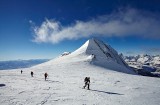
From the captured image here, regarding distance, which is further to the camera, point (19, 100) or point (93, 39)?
point (93, 39)

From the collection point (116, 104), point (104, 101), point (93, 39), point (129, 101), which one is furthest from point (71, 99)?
point (93, 39)

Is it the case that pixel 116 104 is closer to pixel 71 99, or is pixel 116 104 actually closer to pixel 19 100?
pixel 71 99

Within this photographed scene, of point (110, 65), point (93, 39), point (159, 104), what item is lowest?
point (159, 104)

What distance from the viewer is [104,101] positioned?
20266 mm

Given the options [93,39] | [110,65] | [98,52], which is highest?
[93,39]

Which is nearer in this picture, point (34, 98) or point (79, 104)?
point (79, 104)

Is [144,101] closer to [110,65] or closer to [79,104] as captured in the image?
[79,104]

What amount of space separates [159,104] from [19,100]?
579 inches

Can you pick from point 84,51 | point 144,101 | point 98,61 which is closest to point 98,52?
point 84,51

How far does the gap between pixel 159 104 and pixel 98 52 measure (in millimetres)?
78780

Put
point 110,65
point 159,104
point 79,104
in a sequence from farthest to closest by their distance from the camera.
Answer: point 110,65, point 159,104, point 79,104

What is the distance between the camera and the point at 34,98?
20672 millimetres

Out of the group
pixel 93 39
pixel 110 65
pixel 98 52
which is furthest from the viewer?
pixel 93 39

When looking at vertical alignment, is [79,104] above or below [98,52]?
below
